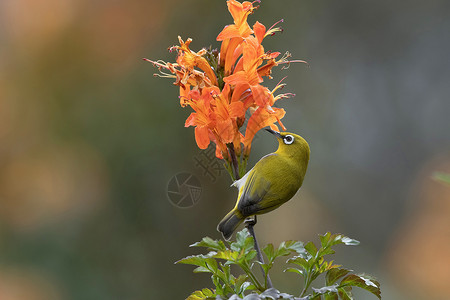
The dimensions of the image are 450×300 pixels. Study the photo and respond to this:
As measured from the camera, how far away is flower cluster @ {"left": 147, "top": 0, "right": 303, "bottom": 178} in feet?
2.23

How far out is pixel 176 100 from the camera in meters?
2.47

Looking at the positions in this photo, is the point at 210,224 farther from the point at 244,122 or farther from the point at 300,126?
the point at 244,122

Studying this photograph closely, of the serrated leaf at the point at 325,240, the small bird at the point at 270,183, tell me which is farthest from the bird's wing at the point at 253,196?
the serrated leaf at the point at 325,240

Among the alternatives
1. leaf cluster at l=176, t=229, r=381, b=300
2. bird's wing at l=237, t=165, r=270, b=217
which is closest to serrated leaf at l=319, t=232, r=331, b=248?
leaf cluster at l=176, t=229, r=381, b=300

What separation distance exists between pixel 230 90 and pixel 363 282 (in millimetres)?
301

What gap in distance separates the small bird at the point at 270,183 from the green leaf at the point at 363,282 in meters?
0.14

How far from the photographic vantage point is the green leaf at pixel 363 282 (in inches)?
26.5

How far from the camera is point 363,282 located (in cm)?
69

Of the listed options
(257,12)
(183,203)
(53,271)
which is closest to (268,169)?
(183,203)

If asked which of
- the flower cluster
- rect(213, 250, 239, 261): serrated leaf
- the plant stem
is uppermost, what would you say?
the flower cluster

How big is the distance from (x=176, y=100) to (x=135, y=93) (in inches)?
9.4

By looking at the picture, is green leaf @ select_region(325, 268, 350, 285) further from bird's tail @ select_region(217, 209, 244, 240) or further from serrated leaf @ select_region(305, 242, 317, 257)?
bird's tail @ select_region(217, 209, 244, 240)

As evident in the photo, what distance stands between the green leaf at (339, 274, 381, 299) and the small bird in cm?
14

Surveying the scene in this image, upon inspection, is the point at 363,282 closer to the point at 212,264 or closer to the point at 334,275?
the point at 334,275
